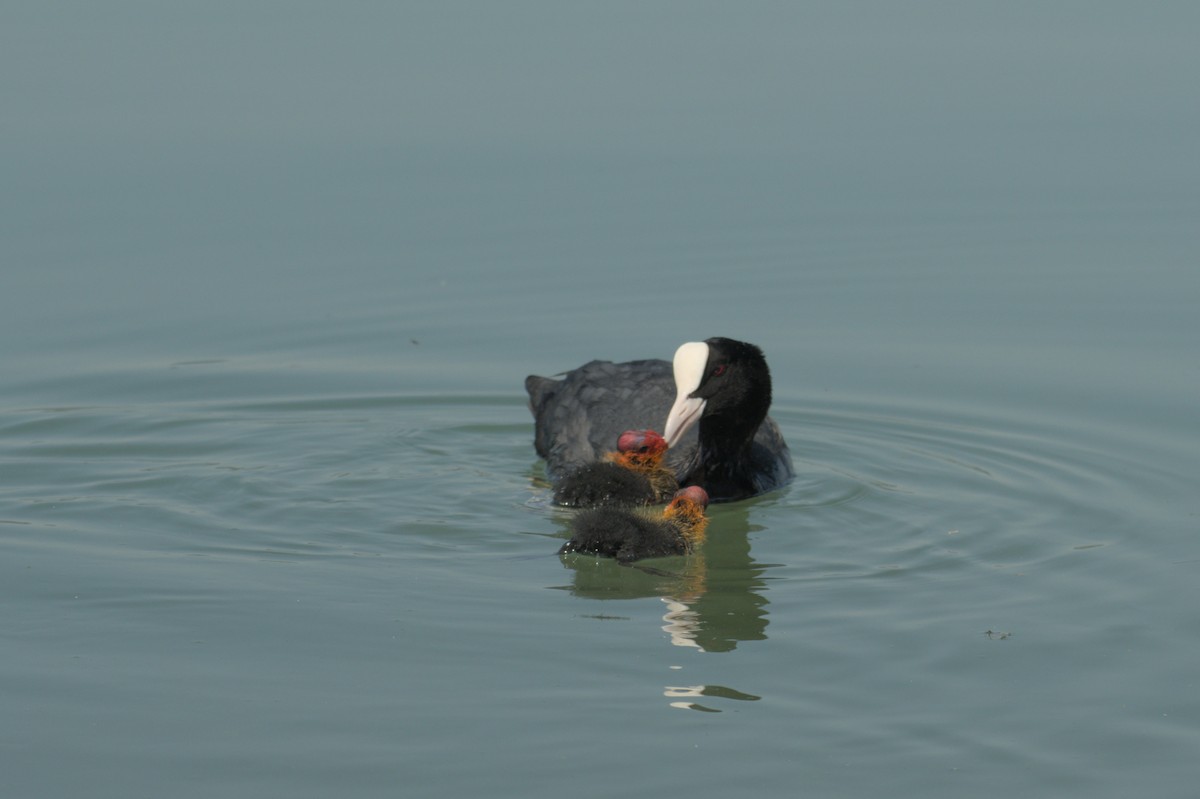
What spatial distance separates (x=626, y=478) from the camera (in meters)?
8.67

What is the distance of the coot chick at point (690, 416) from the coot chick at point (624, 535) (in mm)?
1058

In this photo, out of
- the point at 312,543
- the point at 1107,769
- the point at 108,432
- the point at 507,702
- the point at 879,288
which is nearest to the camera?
the point at 1107,769

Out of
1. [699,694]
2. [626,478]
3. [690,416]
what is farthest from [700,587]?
[690,416]

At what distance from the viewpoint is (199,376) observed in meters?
10.5

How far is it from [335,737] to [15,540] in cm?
270

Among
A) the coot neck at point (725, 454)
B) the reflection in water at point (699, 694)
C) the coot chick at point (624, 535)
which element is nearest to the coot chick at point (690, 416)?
the coot neck at point (725, 454)

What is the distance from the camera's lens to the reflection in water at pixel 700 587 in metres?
6.95

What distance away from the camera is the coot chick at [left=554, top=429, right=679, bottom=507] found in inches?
339

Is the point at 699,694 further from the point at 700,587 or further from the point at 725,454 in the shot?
the point at 725,454

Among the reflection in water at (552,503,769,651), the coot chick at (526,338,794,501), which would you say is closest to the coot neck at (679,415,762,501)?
the coot chick at (526,338,794,501)

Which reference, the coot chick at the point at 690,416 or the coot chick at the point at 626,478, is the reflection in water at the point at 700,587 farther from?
the coot chick at the point at 690,416

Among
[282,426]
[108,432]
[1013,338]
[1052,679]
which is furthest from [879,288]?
[1052,679]

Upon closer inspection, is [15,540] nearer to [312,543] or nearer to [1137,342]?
[312,543]

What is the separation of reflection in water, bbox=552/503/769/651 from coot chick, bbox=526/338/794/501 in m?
0.75
